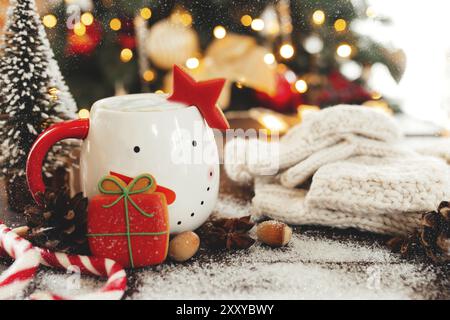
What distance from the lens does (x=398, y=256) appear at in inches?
21.6

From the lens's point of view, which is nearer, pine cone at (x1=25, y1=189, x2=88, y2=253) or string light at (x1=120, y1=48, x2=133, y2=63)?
pine cone at (x1=25, y1=189, x2=88, y2=253)

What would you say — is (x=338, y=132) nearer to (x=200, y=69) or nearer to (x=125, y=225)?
(x=125, y=225)

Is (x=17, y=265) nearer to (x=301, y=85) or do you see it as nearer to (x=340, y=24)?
(x=340, y=24)

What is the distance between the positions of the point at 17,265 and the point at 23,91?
0.25 metres

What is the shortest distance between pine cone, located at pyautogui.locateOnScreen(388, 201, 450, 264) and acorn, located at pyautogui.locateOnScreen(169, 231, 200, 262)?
0.23m

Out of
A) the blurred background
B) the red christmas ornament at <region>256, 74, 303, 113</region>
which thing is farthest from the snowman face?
the red christmas ornament at <region>256, 74, 303, 113</region>

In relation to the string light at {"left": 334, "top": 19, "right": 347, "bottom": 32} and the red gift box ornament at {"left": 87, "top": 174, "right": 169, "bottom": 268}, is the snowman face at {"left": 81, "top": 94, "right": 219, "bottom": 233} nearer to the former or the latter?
the red gift box ornament at {"left": 87, "top": 174, "right": 169, "bottom": 268}

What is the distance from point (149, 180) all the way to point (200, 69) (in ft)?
2.48

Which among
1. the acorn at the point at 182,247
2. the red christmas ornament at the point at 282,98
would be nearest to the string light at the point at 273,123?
the red christmas ornament at the point at 282,98

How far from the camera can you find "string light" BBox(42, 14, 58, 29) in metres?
0.66

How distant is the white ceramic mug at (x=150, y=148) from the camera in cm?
52
